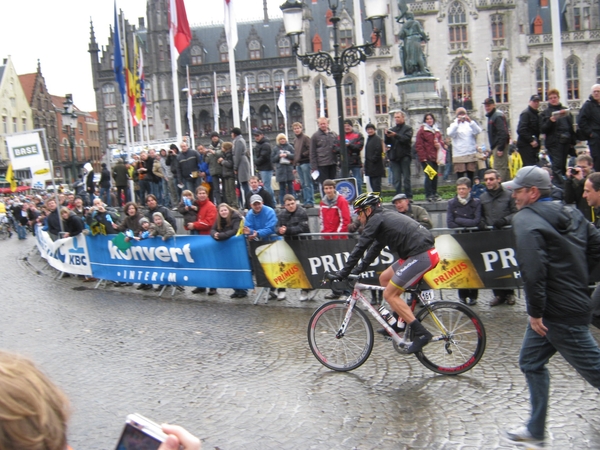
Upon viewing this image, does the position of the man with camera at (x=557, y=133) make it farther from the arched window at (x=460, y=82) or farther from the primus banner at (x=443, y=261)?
the arched window at (x=460, y=82)

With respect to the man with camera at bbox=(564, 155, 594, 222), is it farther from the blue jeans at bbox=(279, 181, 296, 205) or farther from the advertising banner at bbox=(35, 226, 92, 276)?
the advertising banner at bbox=(35, 226, 92, 276)

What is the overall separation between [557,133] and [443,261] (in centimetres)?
405

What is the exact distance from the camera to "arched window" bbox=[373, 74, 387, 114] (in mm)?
62344

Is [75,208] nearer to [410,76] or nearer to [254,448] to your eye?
[410,76]

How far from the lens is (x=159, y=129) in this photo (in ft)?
244

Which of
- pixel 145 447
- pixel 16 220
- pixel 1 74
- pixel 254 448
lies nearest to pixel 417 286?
pixel 254 448

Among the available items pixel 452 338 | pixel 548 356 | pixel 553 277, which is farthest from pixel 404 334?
pixel 553 277

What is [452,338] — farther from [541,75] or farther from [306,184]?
[541,75]

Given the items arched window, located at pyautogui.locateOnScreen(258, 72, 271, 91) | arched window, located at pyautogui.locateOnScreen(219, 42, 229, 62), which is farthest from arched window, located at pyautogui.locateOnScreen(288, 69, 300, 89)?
arched window, located at pyautogui.locateOnScreen(219, 42, 229, 62)

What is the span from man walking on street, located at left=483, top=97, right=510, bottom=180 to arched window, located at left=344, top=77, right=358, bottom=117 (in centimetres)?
5010

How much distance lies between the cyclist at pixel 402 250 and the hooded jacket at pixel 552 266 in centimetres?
221

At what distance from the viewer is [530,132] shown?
501 inches

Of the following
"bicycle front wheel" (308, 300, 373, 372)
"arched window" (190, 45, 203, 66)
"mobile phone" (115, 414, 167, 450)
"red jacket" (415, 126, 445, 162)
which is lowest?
"bicycle front wheel" (308, 300, 373, 372)

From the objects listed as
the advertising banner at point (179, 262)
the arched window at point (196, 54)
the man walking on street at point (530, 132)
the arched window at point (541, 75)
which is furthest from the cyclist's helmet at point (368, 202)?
the arched window at point (196, 54)
